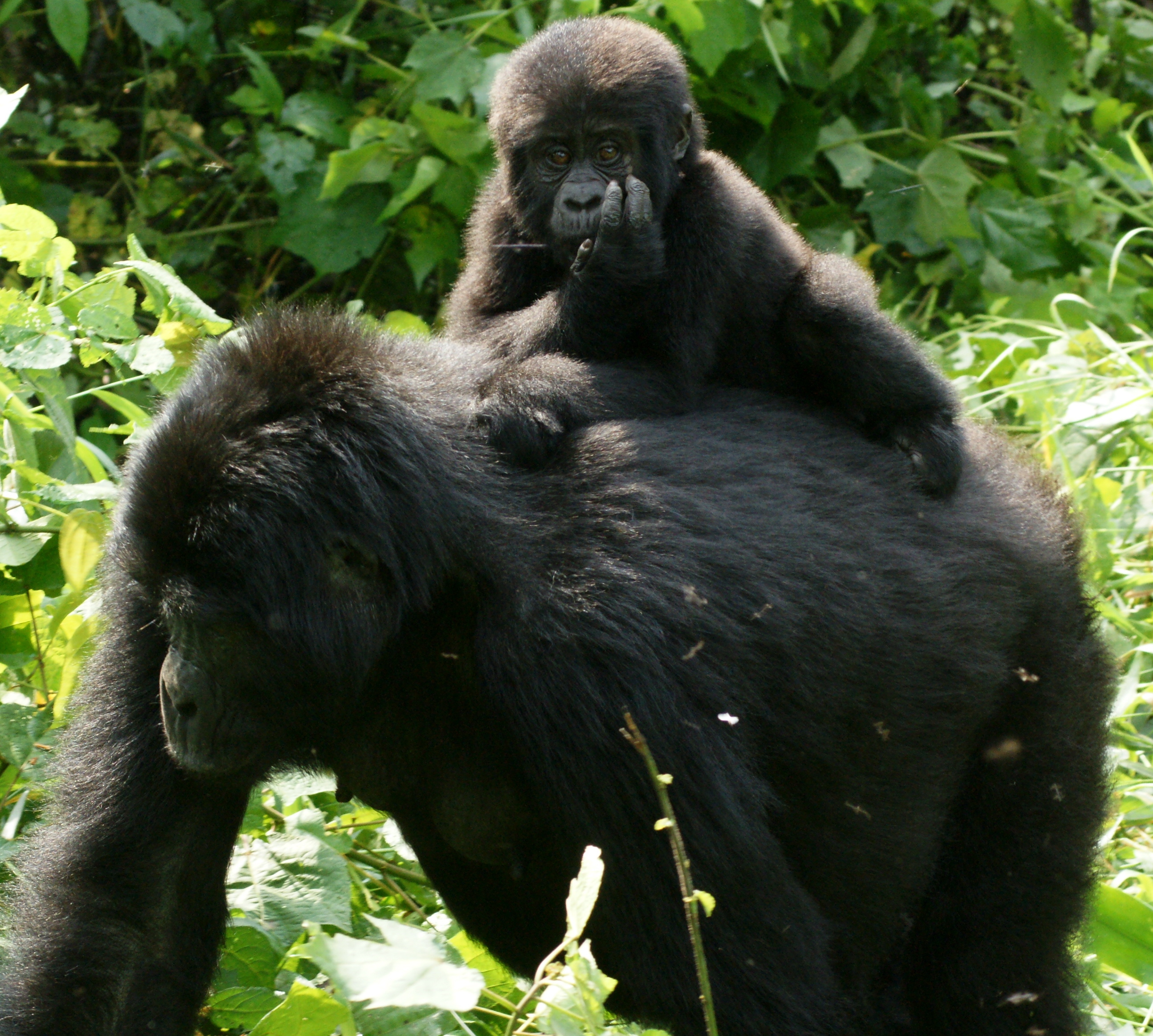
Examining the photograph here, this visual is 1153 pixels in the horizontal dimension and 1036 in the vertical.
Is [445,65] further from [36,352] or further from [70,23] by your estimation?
[36,352]

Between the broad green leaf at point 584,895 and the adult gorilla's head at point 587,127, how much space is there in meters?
1.93

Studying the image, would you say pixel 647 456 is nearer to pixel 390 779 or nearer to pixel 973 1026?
pixel 390 779

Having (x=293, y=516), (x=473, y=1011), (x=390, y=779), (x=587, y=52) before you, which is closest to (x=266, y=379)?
(x=293, y=516)

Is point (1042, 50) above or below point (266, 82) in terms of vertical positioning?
above

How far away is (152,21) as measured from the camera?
5152mm

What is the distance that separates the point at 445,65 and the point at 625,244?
1986mm

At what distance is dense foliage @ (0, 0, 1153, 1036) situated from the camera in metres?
2.91

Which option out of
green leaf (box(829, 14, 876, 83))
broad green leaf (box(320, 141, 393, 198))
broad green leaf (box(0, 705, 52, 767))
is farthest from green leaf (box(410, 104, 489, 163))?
broad green leaf (box(0, 705, 52, 767))

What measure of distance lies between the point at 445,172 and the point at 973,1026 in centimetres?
326

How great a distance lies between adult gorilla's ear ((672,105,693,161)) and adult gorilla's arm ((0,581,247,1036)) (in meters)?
1.87

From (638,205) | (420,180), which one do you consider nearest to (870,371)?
(638,205)

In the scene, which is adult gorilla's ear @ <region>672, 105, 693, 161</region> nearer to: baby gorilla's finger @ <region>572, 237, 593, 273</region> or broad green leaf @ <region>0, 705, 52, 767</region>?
baby gorilla's finger @ <region>572, 237, 593, 273</region>

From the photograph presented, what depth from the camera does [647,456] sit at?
2420 mm

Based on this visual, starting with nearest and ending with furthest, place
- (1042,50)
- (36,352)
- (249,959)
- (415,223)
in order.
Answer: (249,959) → (36,352) → (415,223) → (1042,50)
